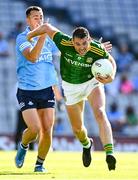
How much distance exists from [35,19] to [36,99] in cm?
118

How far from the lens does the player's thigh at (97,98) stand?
37.2ft

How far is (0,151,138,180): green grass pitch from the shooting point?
10703 millimetres

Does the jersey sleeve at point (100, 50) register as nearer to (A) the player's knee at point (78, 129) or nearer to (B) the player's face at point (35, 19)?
(B) the player's face at point (35, 19)

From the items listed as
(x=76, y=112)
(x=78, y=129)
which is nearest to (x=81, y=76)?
(x=76, y=112)

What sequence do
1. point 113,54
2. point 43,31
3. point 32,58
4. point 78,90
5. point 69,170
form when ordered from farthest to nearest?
point 113,54
point 69,170
point 78,90
point 32,58
point 43,31

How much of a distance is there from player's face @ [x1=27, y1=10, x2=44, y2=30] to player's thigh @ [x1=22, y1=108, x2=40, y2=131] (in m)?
1.26

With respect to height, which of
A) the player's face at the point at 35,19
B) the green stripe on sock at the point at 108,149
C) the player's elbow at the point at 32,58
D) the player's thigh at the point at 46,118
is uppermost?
the player's face at the point at 35,19

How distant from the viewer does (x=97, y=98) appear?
11477mm

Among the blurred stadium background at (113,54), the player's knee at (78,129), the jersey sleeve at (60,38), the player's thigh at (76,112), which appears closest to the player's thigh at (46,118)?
the player's thigh at (76,112)

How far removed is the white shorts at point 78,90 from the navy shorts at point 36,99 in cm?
24

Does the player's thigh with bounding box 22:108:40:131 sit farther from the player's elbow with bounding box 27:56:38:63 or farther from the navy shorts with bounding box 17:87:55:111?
the player's elbow with bounding box 27:56:38:63

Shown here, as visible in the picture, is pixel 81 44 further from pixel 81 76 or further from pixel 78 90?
pixel 78 90

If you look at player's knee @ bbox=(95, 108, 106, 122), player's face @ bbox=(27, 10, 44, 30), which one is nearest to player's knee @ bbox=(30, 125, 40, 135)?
player's knee @ bbox=(95, 108, 106, 122)

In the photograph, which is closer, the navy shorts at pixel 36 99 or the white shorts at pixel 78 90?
the white shorts at pixel 78 90
